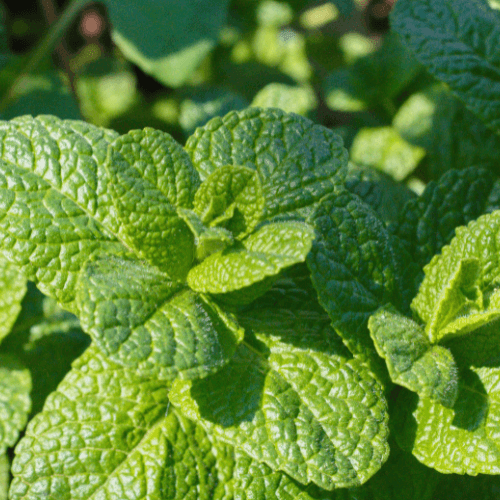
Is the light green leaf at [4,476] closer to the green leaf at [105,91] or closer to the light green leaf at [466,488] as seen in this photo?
the light green leaf at [466,488]

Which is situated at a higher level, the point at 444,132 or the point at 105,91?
the point at 444,132

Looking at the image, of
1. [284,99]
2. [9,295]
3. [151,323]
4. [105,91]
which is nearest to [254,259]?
[151,323]

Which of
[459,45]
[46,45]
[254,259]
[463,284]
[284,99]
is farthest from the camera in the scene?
→ [46,45]

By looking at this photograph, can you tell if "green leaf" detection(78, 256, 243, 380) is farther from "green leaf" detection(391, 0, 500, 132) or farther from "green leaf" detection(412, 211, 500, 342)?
"green leaf" detection(391, 0, 500, 132)

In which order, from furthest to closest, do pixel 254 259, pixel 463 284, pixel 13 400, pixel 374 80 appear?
pixel 374 80, pixel 13 400, pixel 463 284, pixel 254 259

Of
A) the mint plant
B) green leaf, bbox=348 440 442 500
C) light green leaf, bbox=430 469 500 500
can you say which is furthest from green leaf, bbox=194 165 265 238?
light green leaf, bbox=430 469 500 500

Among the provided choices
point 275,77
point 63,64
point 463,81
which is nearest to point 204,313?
point 463,81

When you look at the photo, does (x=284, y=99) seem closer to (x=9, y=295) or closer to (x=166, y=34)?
(x=166, y=34)

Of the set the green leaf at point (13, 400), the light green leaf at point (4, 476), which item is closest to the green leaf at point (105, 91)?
the green leaf at point (13, 400)
